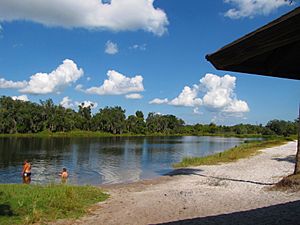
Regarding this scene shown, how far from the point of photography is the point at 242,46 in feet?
10.8

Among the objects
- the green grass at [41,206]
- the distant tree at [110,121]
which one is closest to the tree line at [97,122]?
the distant tree at [110,121]

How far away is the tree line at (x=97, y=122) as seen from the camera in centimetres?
12262

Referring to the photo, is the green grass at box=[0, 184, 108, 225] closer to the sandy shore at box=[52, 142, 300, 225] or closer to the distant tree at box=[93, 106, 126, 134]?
the sandy shore at box=[52, 142, 300, 225]

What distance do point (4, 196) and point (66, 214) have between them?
304 cm

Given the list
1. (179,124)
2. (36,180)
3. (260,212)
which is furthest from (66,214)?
(179,124)

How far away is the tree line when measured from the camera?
402ft

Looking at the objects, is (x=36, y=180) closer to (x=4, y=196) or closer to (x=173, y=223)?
(x=4, y=196)

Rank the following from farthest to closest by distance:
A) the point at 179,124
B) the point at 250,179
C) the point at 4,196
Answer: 1. the point at 179,124
2. the point at 250,179
3. the point at 4,196

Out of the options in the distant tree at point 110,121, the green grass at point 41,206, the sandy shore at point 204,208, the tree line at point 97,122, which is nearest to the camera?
the sandy shore at point 204,208

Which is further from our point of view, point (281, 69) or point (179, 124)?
point (179, 124)

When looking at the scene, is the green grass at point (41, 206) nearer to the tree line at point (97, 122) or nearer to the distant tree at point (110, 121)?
the tree line at point (97, 122)

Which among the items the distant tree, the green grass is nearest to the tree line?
the distant tree

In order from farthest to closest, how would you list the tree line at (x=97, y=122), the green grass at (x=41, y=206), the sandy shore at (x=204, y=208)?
the tree line at (x=97, y=122) < the green grass at (x=41, y=206) < the sandy shore at (x=204, y=208)

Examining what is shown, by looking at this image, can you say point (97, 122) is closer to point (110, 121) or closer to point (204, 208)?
point (110, 121)
